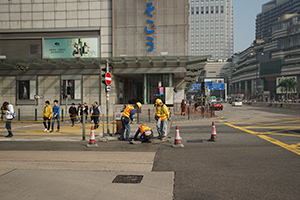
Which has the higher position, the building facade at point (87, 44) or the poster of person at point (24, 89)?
the building facade at point (87, 44)

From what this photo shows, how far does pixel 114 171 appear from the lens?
21.5 ft

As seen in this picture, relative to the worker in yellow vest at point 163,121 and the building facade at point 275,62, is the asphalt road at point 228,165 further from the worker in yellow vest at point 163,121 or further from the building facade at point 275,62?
the building facade at point 275,62

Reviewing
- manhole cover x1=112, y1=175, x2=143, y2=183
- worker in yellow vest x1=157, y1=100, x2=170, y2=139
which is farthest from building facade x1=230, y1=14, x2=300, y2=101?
manhole cover x1=112, y1=175, x2=143, y2=183

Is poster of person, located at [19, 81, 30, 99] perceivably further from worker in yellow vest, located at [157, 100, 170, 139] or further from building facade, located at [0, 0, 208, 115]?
worker in yellow vest, located at [157, 100, 170, 139]

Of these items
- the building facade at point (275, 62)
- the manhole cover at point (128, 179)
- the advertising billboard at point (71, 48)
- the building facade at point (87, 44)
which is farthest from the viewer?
the building facade at point (275, 62)

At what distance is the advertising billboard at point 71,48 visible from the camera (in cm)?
3027

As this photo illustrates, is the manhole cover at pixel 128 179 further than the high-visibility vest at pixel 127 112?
No

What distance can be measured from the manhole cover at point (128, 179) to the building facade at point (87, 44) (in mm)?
22321

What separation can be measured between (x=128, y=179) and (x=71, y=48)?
27.4 metres

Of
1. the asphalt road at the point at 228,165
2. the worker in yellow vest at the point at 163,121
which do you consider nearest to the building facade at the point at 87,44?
the worker in yellow vest at the point at 163,121

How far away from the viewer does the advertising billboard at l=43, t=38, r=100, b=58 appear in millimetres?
30266

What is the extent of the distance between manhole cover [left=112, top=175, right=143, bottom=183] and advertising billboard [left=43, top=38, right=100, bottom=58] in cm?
2586

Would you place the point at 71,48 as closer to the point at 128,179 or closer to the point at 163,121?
the point at 163,121

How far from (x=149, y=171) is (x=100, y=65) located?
2310 cm
